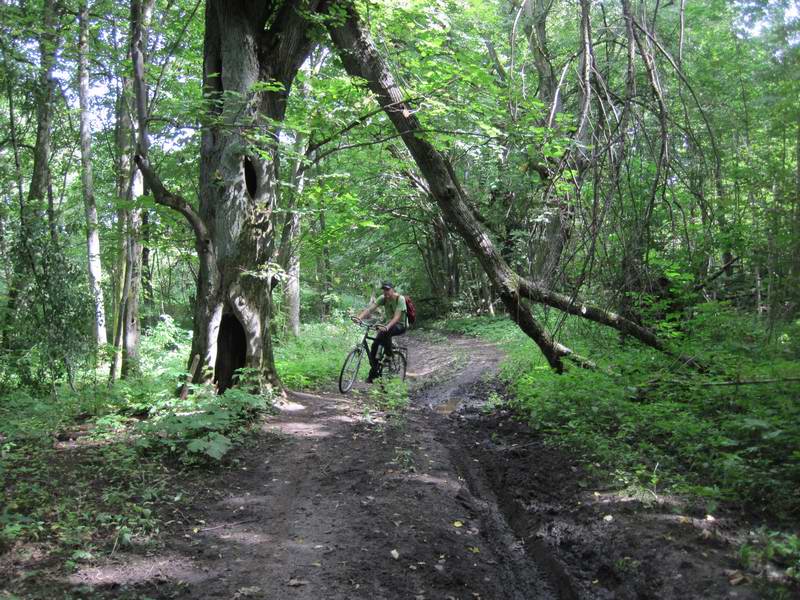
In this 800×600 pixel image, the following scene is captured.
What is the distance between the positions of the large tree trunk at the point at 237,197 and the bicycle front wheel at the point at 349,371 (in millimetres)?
2069

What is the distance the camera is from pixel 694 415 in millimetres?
5660

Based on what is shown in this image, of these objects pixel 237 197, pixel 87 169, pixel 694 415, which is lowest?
pixel 694 415

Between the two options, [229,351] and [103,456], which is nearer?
[103,456]

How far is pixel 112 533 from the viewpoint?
3.98m

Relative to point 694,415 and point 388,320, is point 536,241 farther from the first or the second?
point 388,320

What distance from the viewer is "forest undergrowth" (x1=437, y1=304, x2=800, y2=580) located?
Answer: 3.99 metres

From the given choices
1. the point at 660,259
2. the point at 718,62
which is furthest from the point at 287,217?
the point at 718,62

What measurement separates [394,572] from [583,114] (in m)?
3.75

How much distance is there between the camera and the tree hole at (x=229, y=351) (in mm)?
7531

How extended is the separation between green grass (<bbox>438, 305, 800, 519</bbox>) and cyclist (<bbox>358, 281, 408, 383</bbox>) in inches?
101

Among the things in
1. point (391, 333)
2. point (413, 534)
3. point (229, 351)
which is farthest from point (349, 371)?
point (413, 534)

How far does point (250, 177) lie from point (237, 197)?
51 centimetres

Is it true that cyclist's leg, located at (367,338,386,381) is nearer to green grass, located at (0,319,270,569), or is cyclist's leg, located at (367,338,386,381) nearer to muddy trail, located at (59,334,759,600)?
green grass, located at (0,319,270,569)

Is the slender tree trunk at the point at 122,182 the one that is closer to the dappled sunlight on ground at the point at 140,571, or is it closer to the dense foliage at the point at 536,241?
the dense foliage at the point at 536,241
